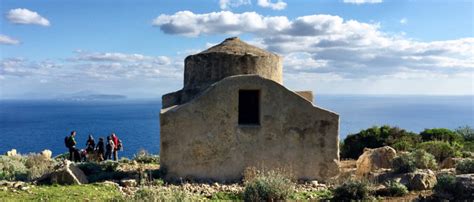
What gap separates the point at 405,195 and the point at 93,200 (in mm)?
7626

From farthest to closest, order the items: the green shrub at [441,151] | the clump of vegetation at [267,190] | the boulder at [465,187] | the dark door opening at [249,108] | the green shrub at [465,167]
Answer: the green shrub at [441,151], the dark door opening at [249,108], the green shrub at [465,167], the clump of vegetation at [267,190], the boulder at [465,187]

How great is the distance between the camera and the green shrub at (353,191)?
10.9 m

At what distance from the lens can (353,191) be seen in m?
10.9

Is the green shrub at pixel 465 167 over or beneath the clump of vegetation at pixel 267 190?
over

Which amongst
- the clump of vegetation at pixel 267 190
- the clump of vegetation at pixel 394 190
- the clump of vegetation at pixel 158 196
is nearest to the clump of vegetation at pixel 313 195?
the clump of vegetation at pixel 267 190

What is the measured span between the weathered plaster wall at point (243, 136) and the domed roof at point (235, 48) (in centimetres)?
184

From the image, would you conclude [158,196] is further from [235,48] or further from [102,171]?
[235,48]

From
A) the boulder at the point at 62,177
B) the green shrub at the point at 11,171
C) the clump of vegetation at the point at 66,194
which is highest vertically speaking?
the boulder at the point at 62,177

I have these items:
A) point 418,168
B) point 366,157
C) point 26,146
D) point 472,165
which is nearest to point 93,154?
point 366,157

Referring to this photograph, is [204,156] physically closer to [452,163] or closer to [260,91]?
[260,91]

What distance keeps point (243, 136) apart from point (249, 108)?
1.00 m

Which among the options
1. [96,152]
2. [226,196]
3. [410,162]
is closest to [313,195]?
[226,196]

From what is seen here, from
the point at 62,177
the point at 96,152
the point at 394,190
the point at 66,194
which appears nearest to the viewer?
the point at 66,194

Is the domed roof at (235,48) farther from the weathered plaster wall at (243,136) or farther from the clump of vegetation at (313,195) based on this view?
the clump of vegetation at (313,195)
